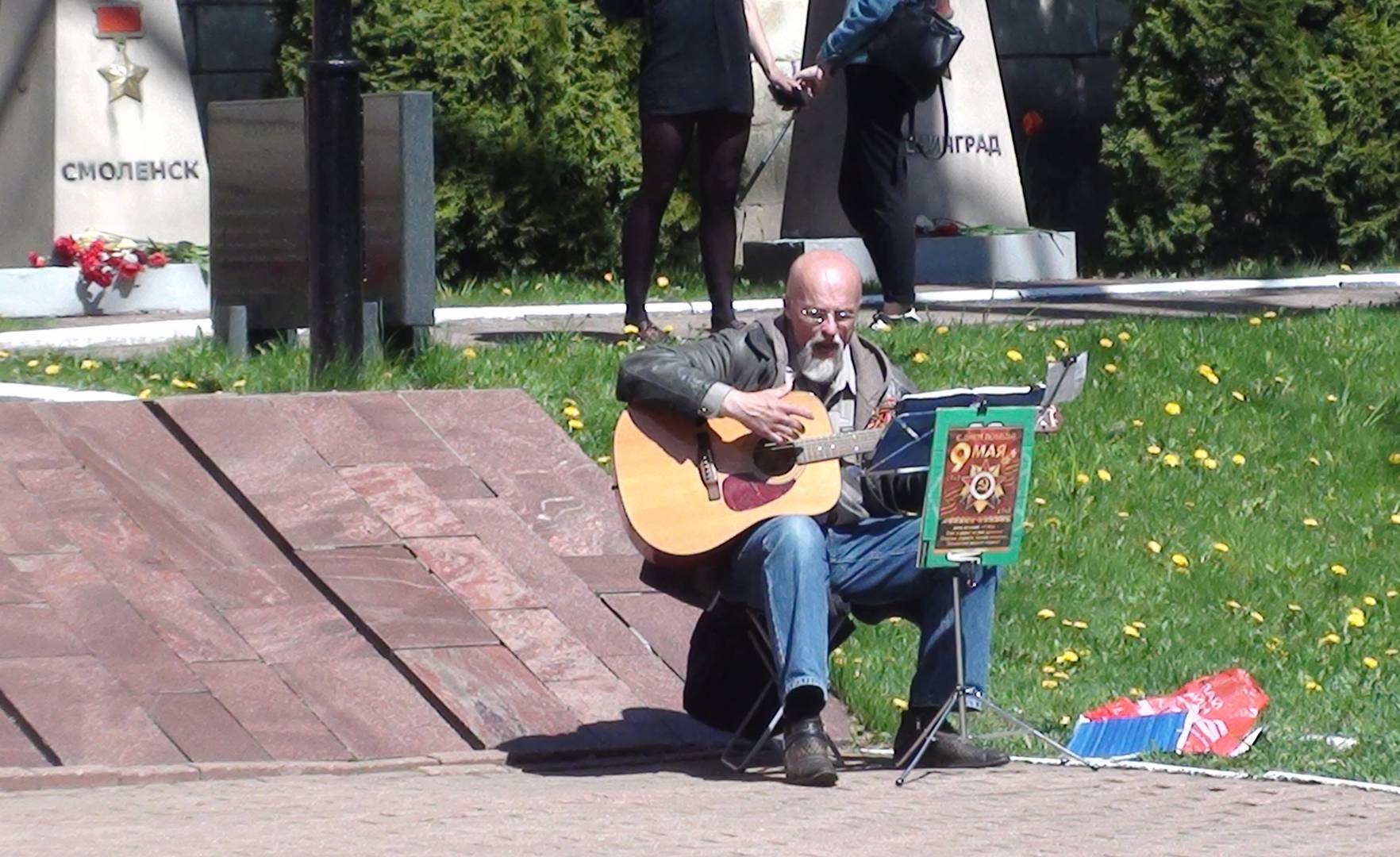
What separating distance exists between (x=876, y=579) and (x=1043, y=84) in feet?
32.5

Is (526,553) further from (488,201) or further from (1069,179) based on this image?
(1069,179)

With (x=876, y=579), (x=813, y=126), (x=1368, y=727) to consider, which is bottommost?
(x=1368, y=727)

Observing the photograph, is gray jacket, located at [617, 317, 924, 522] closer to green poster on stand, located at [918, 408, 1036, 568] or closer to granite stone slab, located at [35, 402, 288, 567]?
green poster on stand, located at [918, 408, 1036, 568]

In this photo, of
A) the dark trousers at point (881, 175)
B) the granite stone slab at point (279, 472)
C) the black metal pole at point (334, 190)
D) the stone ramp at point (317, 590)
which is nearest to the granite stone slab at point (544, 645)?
the stone ramp at point (317, 590)

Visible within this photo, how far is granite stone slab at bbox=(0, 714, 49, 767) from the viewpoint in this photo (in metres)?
5.59

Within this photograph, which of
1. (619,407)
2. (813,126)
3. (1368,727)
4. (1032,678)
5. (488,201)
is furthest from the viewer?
(813,126)

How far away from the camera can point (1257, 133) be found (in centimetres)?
1288

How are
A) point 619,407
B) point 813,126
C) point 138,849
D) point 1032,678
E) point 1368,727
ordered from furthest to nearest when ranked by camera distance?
point 813,126
point 619,407
point 1032,678
point 1368,727
point 138,849

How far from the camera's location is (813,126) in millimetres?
12984

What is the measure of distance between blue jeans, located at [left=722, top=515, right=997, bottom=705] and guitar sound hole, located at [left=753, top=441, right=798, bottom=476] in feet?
0.51

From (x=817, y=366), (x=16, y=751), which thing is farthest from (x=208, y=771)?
(x=817, y=366)

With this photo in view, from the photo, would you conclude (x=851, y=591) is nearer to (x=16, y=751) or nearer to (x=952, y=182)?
(x=16, y=751)

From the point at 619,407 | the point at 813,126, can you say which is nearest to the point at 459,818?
the point at 619,407

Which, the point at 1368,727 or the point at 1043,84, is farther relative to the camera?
the point at 1043,84
